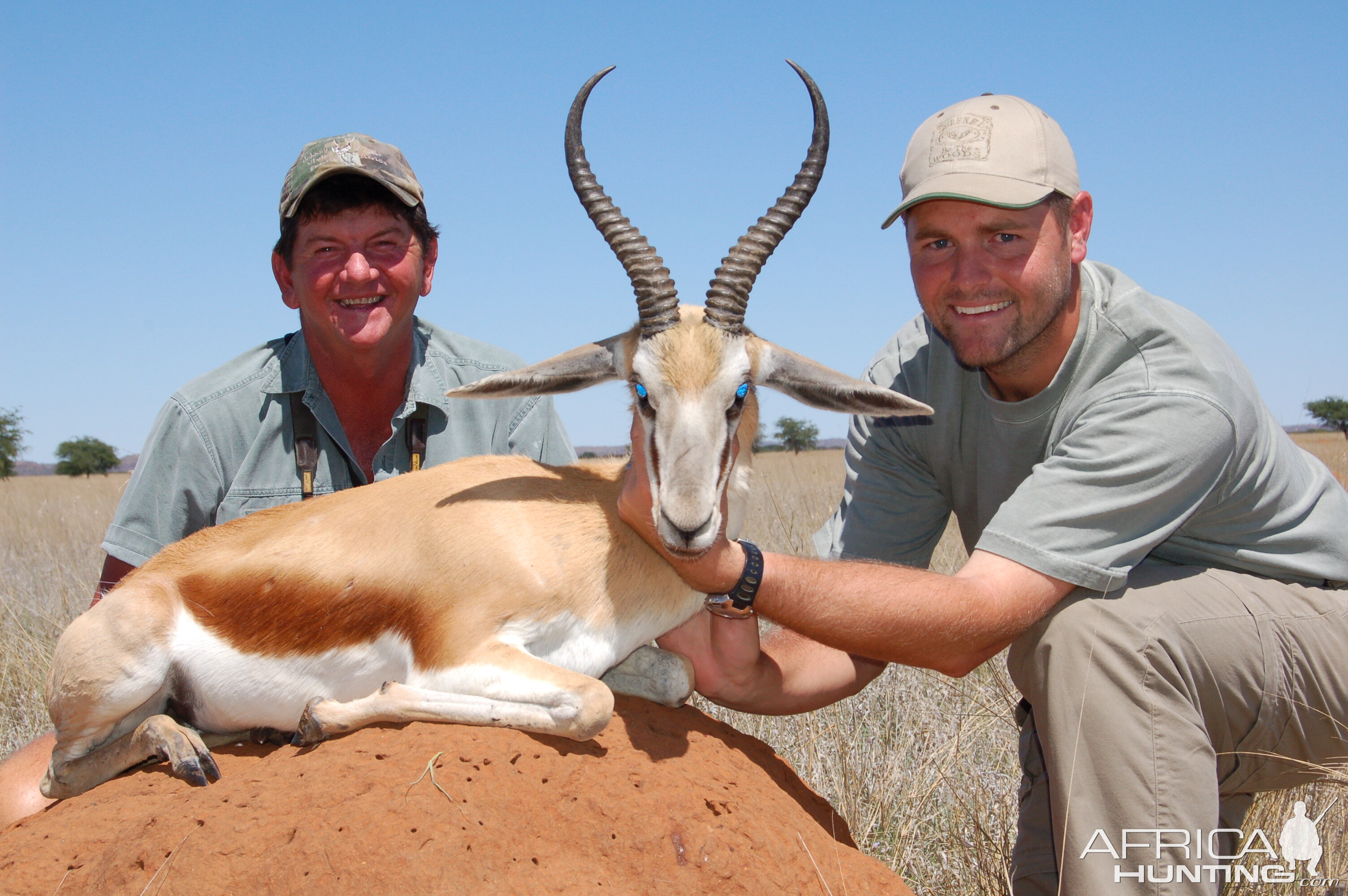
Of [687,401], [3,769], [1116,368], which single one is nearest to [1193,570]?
[1116,368]

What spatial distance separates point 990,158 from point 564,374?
2170 millimetres

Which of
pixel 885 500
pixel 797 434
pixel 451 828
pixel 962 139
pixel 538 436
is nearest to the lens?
pixel 451 828

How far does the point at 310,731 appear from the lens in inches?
153

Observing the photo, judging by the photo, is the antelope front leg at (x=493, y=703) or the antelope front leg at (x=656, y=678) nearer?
the antelope front leg at (x=493, y=703)

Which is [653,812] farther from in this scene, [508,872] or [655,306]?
[655,306]

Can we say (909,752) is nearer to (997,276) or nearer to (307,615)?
→ (997,276)

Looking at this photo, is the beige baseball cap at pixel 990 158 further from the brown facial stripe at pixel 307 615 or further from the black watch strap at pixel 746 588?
the brown facial stripe at pixel 307 615

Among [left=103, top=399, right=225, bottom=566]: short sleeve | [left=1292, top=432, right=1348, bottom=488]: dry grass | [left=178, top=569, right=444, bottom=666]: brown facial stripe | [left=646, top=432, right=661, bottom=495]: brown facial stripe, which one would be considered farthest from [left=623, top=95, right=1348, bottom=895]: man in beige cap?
[left=1292, top=432, right=1348, bottom=488]: dry grass

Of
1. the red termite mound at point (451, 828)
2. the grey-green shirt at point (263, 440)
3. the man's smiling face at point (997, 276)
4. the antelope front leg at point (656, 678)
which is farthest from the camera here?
the grey-green shirt at point (263, 440)

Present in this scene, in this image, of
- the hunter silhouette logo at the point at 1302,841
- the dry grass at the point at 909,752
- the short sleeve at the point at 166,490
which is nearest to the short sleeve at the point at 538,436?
the short sleeve at the point at 166,490

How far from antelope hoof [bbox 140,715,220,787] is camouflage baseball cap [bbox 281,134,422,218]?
9.83ft

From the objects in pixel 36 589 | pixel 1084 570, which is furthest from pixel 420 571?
pixel 36 589

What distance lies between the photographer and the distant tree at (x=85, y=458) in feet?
177

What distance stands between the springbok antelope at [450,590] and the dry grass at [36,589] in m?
2.35
